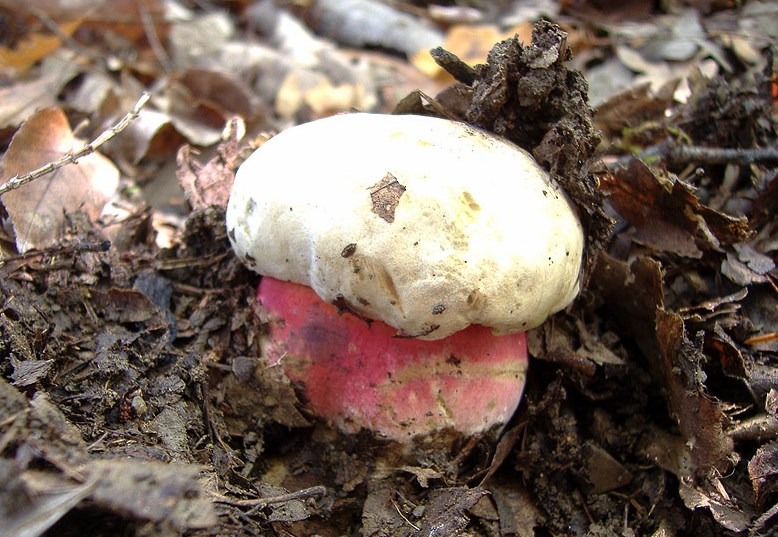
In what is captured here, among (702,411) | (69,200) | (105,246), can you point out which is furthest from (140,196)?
(702,411)

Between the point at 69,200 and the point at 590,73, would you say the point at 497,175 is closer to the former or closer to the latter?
the point at 69,200

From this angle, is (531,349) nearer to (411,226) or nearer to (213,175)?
(411,226)

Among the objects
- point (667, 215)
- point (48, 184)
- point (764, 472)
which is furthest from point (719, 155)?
point (48, 184)

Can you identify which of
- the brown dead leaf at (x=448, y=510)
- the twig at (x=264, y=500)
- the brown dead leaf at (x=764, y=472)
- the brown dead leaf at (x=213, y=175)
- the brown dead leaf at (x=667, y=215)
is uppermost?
the brown dead leaf at (x=213, y=175)

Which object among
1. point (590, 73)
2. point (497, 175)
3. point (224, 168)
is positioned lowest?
point (590, 73)

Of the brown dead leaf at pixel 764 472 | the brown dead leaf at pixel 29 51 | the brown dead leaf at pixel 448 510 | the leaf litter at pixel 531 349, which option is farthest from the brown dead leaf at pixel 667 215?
the brown dead leaf at pixel 29 51

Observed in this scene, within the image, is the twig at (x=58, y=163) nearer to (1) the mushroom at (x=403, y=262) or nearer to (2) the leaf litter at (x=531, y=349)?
(2) the leaf litter at (x=531, y=349)
